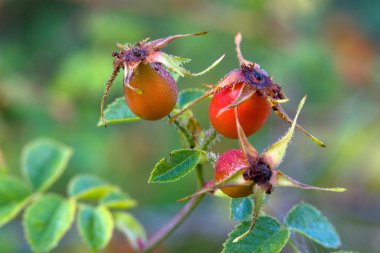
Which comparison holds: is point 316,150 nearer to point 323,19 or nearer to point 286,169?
point 286,169

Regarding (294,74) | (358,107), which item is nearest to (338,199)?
(294,74)

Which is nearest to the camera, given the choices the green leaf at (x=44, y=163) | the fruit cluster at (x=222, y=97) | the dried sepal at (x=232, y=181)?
the dried sepal at (x=232, y=181)

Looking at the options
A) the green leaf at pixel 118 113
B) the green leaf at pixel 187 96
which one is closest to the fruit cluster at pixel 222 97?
the green leaf at pixel 118 113

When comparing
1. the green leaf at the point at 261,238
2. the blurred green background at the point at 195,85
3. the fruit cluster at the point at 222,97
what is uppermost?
the fruit cluster at the point at 222,97

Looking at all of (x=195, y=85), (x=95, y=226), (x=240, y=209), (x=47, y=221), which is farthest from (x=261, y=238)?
(x=195, y=85)

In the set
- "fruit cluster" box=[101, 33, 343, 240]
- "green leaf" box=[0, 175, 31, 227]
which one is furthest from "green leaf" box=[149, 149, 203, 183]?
"green leaf" box=[0, 175, 31, 227]

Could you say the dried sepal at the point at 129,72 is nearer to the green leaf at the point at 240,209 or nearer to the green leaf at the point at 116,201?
the green leaf at the point at 240,209
